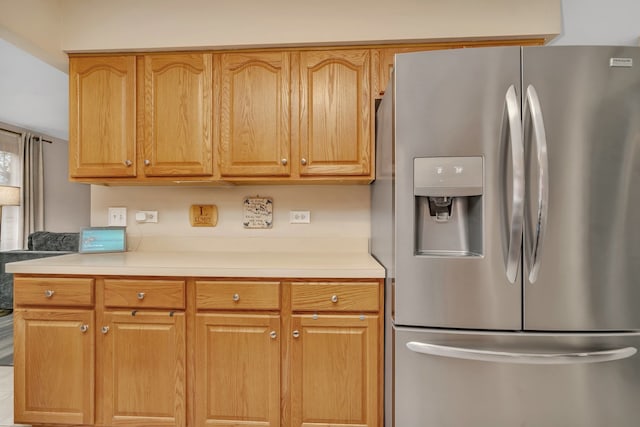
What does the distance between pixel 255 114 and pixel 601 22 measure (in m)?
A: 1.98

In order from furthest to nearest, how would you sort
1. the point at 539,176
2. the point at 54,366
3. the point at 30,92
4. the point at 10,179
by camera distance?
1. the point at 10,179
2. the point at 30,92
3. the point at 54,366
4. the point at 539,176

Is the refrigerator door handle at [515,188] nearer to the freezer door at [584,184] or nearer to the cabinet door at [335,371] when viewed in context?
the freezer door at [584,184]

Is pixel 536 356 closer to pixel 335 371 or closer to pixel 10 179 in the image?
pixel 335 371

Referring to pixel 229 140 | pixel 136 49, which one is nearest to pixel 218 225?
pixel 229 140

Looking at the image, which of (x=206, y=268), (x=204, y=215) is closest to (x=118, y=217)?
(x=204, y=215)

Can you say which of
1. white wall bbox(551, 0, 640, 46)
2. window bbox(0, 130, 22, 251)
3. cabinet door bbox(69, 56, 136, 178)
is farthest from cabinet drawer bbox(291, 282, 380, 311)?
window bbox(0, 130, 22, 251)

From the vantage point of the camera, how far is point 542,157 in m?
1.16

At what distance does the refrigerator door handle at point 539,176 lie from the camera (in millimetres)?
1161

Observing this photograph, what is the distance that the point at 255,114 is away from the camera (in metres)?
1.87

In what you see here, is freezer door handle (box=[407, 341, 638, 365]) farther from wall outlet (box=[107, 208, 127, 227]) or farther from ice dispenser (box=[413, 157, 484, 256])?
wall outlet (box=[107, 208, 127, 227])

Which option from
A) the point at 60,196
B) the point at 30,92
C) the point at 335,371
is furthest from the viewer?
the point at 60,196

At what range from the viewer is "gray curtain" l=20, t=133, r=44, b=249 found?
201 inches

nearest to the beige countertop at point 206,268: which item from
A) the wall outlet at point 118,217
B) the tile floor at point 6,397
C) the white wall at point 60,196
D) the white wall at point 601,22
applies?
the wall outlet at point 118,217

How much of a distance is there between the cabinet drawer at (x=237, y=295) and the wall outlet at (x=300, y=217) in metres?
0.70
